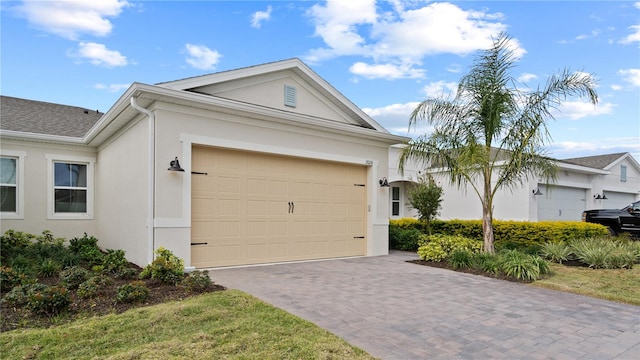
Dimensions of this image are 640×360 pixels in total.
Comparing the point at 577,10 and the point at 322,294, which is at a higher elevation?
the point at 577,10

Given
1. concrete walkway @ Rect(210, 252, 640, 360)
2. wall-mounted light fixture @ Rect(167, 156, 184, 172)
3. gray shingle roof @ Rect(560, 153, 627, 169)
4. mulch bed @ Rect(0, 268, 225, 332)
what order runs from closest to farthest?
1. concrete walkway @ Rect(210, 252, 640, 360)
2. mulch bed @ Rect(0, 268, 225, 332)
3. wall-mounted light fixture @ Rect(167, 156, 184, 172)
4. gray shingle roof @ Rect(560, 153, 627, 169)

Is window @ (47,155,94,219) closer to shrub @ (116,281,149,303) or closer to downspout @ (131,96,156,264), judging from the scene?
downspout @ (131,96,156,264)

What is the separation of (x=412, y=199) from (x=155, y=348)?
32.7ft

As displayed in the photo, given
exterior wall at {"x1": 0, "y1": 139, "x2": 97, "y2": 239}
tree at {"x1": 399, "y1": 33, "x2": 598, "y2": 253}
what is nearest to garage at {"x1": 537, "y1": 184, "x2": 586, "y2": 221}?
tree at {"x1": 399, "y1": 33, "x2": 598, "y2": 253}

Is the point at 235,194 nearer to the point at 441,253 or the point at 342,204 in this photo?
the point at 342,204

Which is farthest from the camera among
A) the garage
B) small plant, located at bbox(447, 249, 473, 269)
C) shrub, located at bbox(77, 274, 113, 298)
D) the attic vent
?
the garage

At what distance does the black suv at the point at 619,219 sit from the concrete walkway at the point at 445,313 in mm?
9649

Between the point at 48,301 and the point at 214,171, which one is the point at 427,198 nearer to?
the point at 214,171

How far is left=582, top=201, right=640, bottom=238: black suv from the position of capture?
13.0 metres

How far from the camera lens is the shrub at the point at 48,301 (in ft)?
14.6

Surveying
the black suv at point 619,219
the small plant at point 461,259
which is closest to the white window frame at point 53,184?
the small plant at point 461,259

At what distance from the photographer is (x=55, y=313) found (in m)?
4.54

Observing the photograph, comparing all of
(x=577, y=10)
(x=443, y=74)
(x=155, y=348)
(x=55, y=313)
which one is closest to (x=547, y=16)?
(x=577, y=10)

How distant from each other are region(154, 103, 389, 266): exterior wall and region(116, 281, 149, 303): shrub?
6.01 feet
